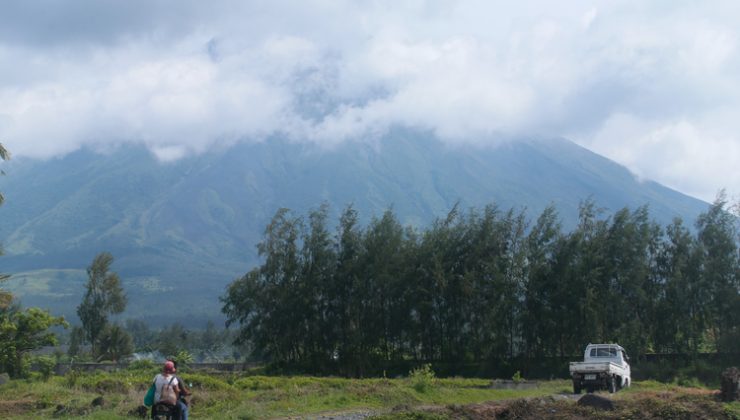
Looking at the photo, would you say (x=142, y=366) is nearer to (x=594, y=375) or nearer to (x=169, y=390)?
(x=594, y=375)

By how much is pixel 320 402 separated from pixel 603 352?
13450 mm

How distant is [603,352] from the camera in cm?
2775

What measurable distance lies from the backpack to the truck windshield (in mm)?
19572

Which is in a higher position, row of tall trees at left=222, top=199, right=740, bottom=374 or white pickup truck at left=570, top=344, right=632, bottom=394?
row of tall trees at left=222, top=199, right=740, bottom=374

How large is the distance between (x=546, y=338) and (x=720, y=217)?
39.9 ft

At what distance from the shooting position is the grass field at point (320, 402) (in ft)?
52.7

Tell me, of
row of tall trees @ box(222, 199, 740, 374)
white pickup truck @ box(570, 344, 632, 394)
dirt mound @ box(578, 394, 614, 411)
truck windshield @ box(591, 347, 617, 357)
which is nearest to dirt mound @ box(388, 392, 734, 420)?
dirt mound @ box(578, 394, 614, 411)

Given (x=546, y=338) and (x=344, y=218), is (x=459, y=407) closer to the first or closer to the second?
(x=546, y=338)

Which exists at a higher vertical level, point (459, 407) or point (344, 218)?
point (344, 218)

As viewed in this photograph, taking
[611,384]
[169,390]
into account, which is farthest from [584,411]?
[169,390]

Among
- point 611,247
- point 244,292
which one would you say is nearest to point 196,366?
point 244,292

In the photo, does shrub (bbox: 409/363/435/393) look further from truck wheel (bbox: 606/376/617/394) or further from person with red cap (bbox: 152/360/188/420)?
person with red cap (bbox: 152/360/188/420)

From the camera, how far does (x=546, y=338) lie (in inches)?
1603

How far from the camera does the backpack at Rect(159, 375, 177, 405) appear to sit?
40.6ft
